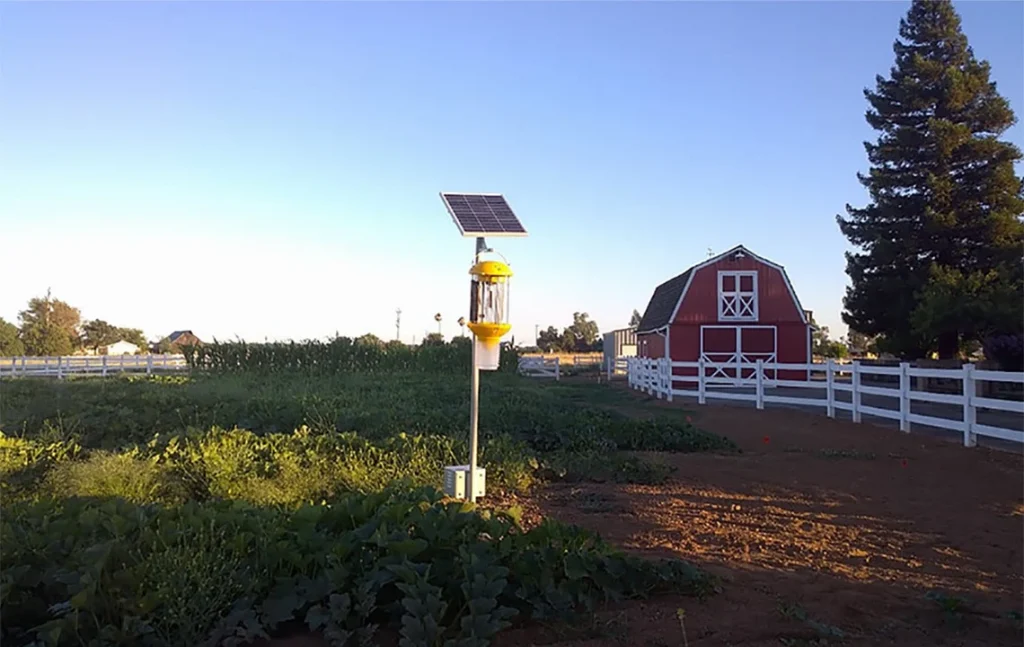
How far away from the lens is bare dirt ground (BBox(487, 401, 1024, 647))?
12.4ft

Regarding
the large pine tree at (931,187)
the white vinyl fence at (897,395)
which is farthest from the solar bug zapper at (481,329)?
the large pine tree at (931,187)

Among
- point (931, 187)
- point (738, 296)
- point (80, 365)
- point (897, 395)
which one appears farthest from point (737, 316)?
point (80, 365)

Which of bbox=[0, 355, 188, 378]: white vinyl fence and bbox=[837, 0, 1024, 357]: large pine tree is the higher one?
bbox=[837, 0, 1024, 357]: large pine tree

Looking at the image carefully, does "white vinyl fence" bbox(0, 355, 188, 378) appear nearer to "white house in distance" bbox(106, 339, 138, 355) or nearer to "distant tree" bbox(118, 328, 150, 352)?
"white house in distance" bbox(106, 339, 138, 355)

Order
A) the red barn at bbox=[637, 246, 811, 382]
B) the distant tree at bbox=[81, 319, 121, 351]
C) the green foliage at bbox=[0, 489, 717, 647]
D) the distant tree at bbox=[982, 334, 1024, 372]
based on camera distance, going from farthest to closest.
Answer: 1. the distant tree at bbox=[81, 319, 121, 351]
2. the red barn at bbox=[637, 246, 811, 382]
3. the distant tree at bbox=[982, 334, 1024, 372]
4. the green foliage at bbox=[0, 489, 717, 647]

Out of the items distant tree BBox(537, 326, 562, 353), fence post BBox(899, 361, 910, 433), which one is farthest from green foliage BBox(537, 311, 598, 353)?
fence post BBox(899, 361, 910, 433)

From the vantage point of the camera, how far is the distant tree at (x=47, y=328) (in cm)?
5544

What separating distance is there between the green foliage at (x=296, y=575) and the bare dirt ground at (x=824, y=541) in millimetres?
241

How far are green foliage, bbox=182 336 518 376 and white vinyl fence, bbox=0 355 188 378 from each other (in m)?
2.91

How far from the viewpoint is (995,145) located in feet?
82.4

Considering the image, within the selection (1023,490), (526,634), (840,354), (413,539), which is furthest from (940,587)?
(840,354)

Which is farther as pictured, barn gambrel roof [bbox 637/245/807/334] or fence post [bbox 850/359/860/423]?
barn gambrel roof [bbox 637/245/807/334]

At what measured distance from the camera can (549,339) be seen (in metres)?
97.6

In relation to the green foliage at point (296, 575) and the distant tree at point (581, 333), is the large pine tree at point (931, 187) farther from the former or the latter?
the distant tree at point (581, 333)
